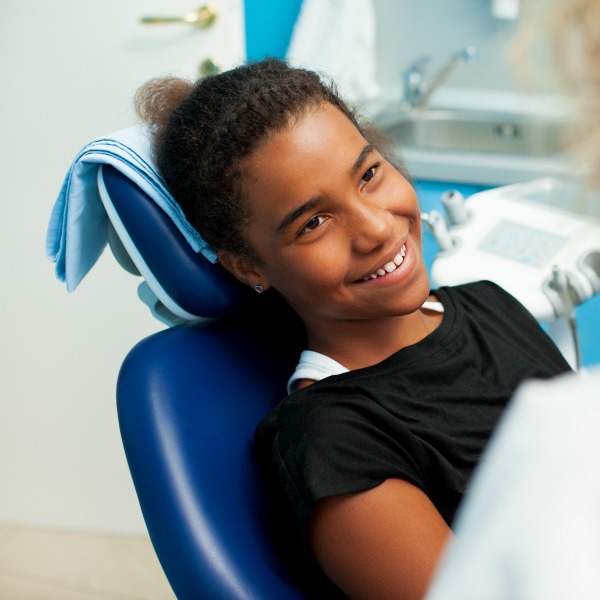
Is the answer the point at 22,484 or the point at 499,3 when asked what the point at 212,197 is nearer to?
the point at 22,484

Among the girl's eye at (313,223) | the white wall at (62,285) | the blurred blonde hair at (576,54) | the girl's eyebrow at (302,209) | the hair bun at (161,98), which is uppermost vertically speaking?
the blurred blonde hair at (576,54)

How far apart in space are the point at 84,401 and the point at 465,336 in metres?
1.13

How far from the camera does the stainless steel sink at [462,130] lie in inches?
105

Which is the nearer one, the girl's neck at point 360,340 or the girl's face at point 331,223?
the girl's face at point 331,223

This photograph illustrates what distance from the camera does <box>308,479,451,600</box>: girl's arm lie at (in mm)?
863

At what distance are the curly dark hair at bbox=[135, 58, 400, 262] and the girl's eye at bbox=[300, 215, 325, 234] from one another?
7 cm

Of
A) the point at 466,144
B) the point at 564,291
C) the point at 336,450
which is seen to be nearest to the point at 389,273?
the point at 336,450

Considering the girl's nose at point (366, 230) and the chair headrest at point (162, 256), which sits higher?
the girl's nose at point (366, 230)

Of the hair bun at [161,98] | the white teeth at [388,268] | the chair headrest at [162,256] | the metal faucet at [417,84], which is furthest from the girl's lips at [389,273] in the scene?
the metal faucet at [417,84]

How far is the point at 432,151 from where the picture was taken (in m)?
2.45

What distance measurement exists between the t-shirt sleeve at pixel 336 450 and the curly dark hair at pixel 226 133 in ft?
0.74

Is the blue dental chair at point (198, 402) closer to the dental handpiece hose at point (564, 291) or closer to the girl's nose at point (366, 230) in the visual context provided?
the girl's nose at point (366, 230)

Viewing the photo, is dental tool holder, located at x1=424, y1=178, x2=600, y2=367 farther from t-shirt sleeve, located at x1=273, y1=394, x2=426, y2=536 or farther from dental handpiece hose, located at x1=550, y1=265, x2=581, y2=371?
t-shirt sleeve, located at x1=273, y1=394, x2=426, y2=536

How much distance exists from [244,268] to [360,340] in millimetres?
184
